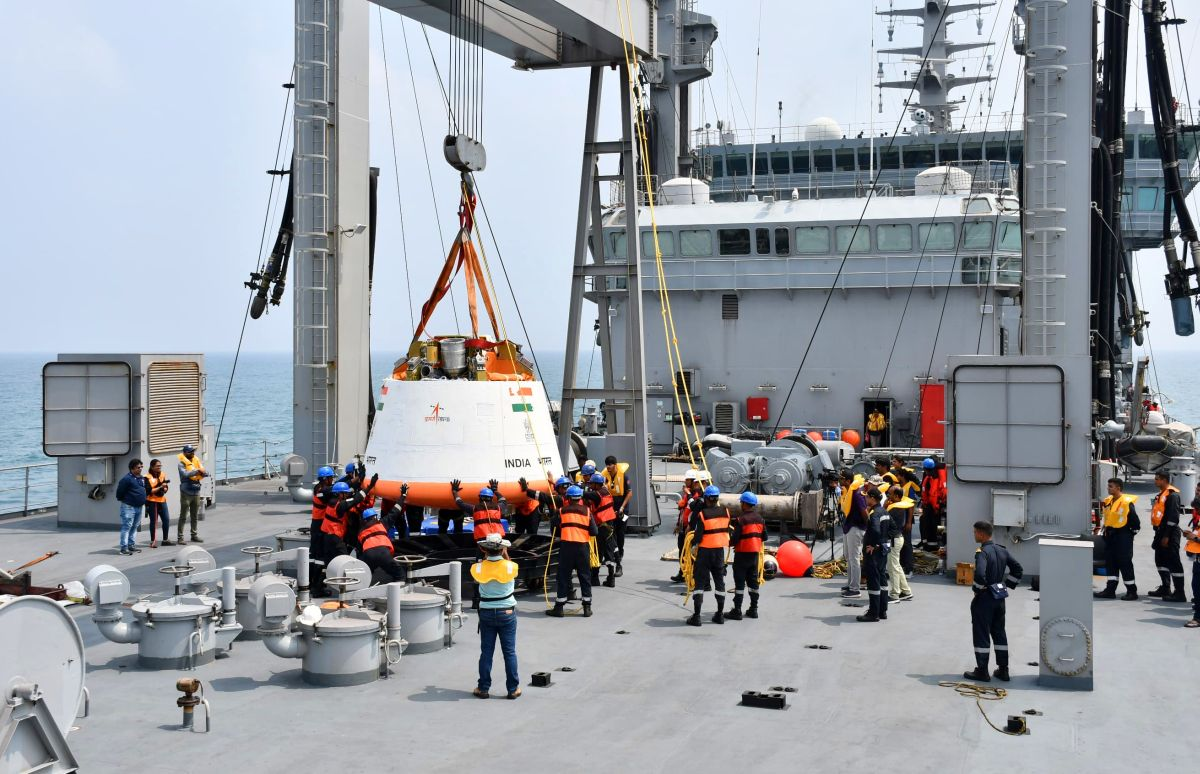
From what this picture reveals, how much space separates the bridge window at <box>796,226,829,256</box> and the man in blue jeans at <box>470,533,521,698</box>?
736 inches

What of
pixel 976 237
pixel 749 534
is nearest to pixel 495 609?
pixel 749 534

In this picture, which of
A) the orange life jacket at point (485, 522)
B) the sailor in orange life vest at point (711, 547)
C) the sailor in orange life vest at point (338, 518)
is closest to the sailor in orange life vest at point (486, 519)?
the orange life jacket at point (485, 522)

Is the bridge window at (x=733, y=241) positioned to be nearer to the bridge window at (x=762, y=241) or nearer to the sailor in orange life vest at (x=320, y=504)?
the bridge window at (x=762, y=241)

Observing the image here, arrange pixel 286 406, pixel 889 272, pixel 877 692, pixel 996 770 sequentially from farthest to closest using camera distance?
pixel 286 406
pixel 889 272
pixel 877 692
pixel 996 770

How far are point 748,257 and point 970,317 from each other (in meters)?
5.25

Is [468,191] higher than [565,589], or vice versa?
[468,191]

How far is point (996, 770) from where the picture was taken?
25.2 ft

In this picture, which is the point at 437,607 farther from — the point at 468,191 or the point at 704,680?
the point at 468,191

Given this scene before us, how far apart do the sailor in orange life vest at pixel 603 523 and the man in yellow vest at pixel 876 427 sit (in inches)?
495

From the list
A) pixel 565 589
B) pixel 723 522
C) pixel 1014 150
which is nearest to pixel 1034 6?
pixel 723 522

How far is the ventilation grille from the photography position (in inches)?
727

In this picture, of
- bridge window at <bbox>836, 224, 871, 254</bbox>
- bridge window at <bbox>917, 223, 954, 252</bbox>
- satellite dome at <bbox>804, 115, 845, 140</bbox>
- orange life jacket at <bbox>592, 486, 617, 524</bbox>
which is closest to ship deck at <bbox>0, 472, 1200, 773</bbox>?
orange life jacket at <bbox>592, 486, 617, 524</bbox>

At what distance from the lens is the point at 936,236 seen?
2602 cm

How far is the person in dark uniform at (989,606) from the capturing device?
9.83 meters
